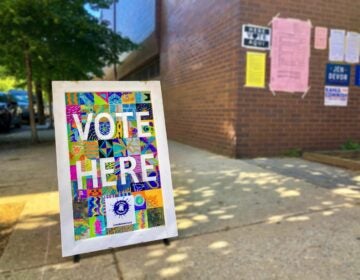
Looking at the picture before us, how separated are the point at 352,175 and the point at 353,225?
2.35 metres

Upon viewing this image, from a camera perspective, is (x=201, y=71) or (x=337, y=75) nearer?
(x=337, y=75)

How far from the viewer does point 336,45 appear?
23.4ft

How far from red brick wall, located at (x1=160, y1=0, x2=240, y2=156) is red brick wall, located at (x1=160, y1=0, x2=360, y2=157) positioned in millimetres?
20

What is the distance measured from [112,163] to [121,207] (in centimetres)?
37

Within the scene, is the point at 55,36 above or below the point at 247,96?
above

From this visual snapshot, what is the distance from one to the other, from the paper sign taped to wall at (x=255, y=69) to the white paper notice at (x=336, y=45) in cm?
165

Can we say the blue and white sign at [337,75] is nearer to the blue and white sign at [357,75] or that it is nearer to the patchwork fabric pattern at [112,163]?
the blue and white sign at [357,75]

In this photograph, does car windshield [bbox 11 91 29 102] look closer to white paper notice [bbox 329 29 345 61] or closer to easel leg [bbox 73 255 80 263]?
white paper notice [bbox 329 29 345 61]

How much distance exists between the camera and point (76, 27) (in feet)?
→ 29.5

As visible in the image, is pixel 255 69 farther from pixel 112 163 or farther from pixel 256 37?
pixel 112 163

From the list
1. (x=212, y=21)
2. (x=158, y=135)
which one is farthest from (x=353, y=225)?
(x=212, y=21)

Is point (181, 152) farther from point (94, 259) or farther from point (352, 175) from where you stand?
point (94, 259)

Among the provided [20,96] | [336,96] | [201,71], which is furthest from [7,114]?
[336,96]

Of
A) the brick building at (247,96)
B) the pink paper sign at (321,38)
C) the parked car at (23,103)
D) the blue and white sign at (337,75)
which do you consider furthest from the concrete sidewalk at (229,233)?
the parked car at (23,103)
